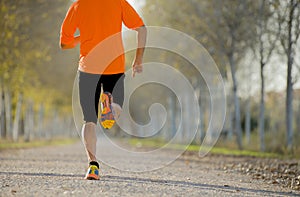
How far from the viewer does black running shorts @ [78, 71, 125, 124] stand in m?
6.85

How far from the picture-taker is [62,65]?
3341 cm

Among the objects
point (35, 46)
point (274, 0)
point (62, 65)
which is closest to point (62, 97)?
point (62, 65)

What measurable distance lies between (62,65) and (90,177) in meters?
27.3

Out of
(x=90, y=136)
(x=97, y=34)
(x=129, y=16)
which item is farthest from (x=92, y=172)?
(x=129, y=16)

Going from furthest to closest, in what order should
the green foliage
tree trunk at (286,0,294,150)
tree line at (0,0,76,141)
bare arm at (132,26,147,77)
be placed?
1. tree line at (0,0,76,141)
2. the green foliage
3. tree trunk at (286,0,294,150)
4. bare arm at (132,26,147,77)

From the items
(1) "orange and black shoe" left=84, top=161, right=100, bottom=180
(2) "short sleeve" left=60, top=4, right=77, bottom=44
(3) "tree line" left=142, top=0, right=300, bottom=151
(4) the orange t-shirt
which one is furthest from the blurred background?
(1) "orange and black shoe" left=84, top=161, right=100, bottom=180

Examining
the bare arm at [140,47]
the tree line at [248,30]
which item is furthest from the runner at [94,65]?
the tree line at [248,30]

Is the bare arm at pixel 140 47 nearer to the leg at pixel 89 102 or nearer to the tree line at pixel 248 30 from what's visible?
the leg at pixel 89 102

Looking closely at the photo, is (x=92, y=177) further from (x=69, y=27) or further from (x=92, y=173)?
(x=69, y=27)

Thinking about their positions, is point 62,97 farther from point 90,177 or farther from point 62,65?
point 90,177

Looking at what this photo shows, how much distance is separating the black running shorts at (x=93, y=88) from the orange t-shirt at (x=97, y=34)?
0.24 feet

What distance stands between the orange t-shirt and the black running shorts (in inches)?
2.8

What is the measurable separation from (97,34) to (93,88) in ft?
2.37

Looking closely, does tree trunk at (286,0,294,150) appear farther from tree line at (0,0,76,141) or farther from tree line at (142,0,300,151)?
tree line at (0,0,76,141)
